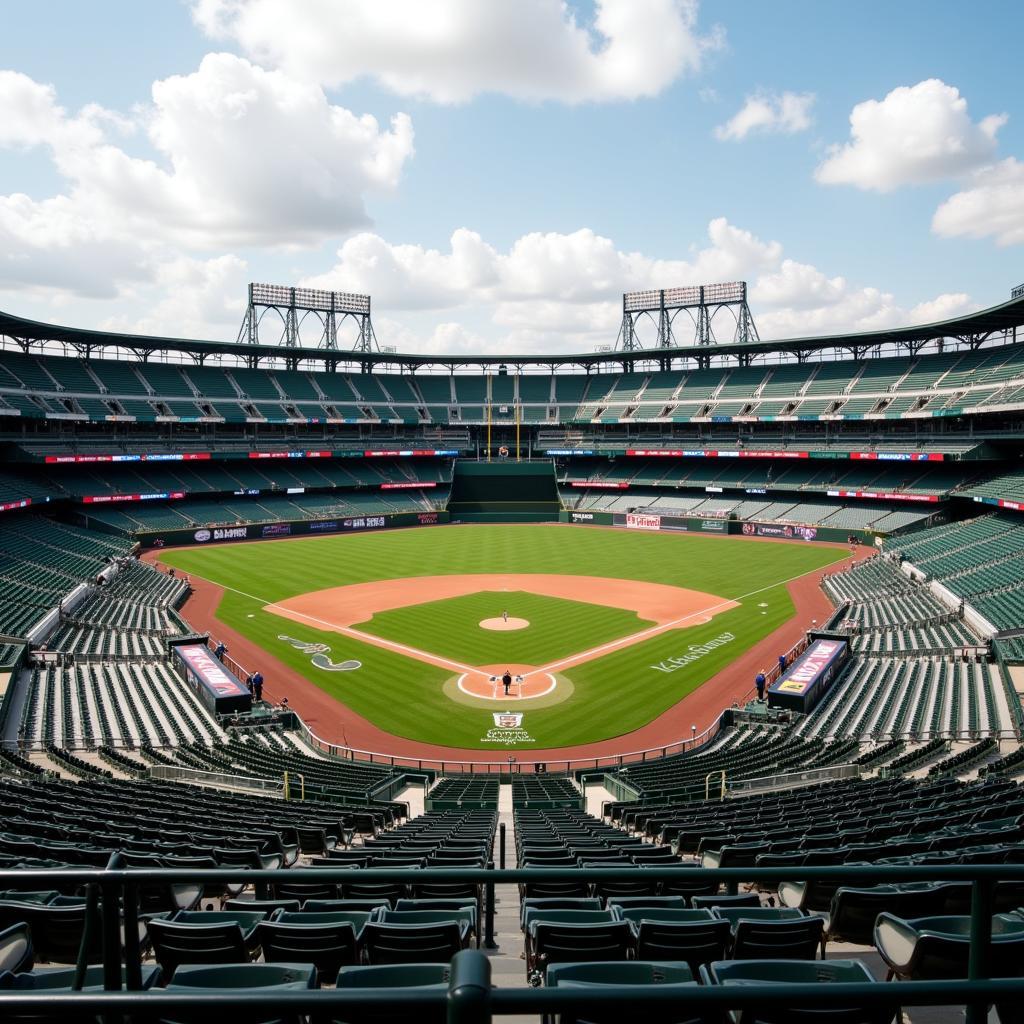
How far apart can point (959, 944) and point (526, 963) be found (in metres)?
3.29

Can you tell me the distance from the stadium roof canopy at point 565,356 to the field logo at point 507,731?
173ft

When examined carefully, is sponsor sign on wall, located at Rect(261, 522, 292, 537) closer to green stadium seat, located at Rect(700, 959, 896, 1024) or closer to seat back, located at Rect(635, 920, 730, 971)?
seat back, located at Rect(635, 920, 730, 971)

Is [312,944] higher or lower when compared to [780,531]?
lower

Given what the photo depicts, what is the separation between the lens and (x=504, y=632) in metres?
42.8

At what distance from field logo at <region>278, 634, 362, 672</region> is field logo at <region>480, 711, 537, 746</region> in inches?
369

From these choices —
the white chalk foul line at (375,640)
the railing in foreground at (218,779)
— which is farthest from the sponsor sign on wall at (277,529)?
the railing in foreground at (218,779)

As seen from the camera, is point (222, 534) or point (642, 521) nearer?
point (222, 534)

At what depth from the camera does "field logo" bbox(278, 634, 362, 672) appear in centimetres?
3703

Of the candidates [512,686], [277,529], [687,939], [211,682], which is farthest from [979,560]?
[277,529]

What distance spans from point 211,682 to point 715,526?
194 ft

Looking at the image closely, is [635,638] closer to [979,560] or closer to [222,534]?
[979,560]

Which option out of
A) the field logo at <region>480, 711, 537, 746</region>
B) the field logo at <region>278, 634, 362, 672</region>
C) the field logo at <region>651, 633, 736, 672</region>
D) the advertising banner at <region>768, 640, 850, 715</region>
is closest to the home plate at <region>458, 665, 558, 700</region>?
the field logo at <region>480, 711, 537, 746</region>

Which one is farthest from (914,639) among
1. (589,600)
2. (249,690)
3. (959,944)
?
(959,944)

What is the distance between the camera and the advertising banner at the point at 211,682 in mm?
29672
